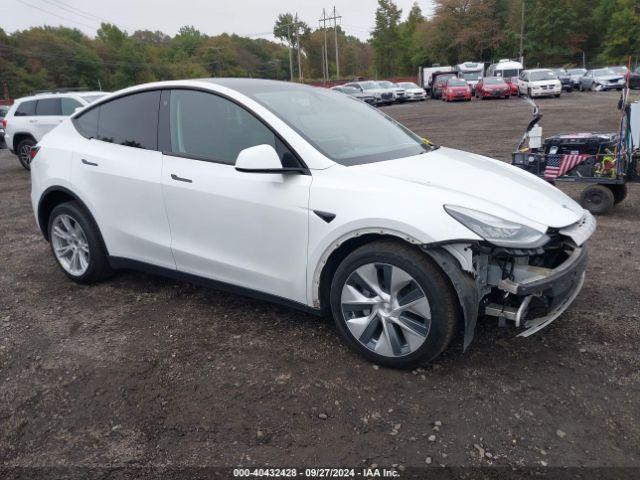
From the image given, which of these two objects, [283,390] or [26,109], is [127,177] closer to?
[283,390]

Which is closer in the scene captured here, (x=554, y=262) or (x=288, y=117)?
(x=554, y=262)

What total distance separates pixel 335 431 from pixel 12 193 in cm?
921

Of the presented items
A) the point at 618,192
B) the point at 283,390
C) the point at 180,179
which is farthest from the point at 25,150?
→ the point at 618,192

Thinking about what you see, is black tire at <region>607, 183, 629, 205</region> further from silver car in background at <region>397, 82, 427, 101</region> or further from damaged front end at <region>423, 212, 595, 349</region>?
silver car in background at <region>397, 82, 427, 101</region>

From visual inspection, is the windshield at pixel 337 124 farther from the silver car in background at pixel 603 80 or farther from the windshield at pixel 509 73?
the windshield at pixel 509 73

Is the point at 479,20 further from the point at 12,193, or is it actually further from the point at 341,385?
the point at 341,385

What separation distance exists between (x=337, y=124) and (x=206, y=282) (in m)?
1.44

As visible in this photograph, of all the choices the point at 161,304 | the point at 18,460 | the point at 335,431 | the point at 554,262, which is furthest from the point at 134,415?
the point at 554,262

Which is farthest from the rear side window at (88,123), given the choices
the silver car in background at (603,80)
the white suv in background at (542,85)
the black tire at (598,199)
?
the silver car in background at (603,80)

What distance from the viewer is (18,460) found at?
2.56m

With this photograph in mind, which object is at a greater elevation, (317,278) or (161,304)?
(317,278)

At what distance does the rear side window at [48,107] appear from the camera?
12.0m

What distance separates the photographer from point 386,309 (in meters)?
3.04

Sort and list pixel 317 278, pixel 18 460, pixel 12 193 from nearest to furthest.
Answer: pixel 18 460
pixel 317 278
pixel 12 193
